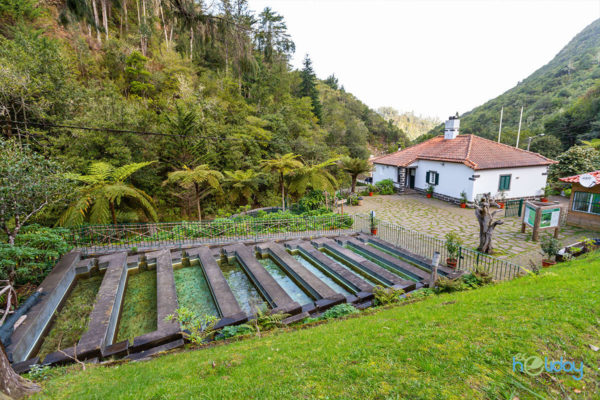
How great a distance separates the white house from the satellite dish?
558 centimetres

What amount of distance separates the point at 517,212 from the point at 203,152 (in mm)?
19678

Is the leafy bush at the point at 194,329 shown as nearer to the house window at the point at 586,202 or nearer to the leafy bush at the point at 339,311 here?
the leafy bush at the point at 339,311

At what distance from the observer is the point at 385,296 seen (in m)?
6.45

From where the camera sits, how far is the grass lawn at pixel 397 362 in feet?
9.23

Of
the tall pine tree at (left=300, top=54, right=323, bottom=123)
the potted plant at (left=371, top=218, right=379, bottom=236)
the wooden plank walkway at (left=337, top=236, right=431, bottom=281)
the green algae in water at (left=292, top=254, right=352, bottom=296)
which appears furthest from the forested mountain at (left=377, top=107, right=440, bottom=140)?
the green algae in water at (left=292, top=254, right=352, bottom=296)

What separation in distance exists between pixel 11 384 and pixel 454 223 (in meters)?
16.5

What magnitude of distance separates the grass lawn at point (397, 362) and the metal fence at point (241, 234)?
4.45 metres

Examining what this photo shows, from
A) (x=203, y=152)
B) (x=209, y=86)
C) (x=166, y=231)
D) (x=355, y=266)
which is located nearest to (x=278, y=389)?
(x=355, y=266)

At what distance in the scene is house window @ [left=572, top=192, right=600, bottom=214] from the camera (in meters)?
11.9

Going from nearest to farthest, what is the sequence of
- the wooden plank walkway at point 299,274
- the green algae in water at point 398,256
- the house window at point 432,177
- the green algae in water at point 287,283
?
1. the wooden plank walkway at point 299,274
2. the green algae in water at point 287,283
3. the green algae in water at point 398,256
4. the house window at point 432,177

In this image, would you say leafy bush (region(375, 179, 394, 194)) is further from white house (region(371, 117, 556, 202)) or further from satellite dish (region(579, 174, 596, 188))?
satellite dish (region(579, 174, 596, 188))

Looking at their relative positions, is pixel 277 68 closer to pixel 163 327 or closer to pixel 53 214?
pixel 53 214

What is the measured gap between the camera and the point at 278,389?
2.97m

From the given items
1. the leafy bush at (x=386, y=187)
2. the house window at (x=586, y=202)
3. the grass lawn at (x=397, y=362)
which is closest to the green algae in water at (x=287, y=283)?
the grass lawn at (x=397, y=362)
